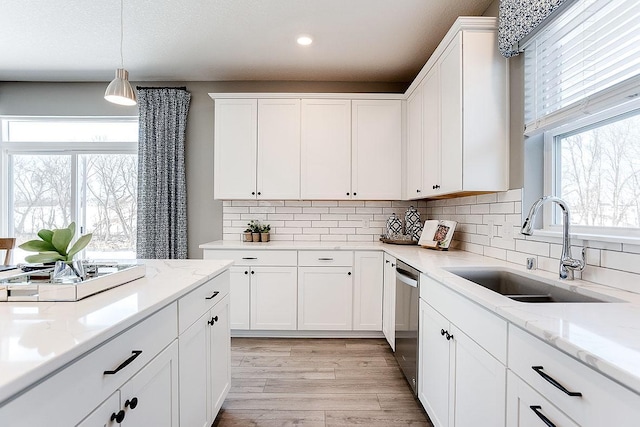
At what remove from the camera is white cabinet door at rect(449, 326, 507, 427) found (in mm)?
1120

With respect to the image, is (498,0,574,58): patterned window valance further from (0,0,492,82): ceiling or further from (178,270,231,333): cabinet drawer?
(178,270,231,333): cabinet drawer

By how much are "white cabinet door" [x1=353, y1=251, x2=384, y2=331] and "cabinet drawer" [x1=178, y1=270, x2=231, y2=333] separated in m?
1.44

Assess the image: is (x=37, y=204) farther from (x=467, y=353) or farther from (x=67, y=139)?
(x=467, y=353)

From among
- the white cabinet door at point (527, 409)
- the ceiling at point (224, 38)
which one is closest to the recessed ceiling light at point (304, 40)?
the ceiling at point (224, 38)

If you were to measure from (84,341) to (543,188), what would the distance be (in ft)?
7.39

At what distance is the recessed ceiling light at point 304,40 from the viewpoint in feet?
9.10

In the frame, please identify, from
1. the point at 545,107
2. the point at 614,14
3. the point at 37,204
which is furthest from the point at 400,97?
the point at 37,204

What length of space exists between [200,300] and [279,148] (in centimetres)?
210

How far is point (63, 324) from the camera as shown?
2.77ft

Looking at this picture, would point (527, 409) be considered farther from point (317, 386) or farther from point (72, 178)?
point (72, 178)

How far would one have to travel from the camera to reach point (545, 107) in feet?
5.99

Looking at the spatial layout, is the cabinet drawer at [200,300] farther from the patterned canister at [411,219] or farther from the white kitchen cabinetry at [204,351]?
the patterned canister at [411,219]

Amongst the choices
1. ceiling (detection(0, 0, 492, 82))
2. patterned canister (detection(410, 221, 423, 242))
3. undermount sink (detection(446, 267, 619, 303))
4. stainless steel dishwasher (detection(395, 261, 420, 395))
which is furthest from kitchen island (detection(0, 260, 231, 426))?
patterned canister (detection(410, 221, 423, 242))

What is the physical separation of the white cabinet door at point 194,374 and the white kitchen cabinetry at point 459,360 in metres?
1.18
